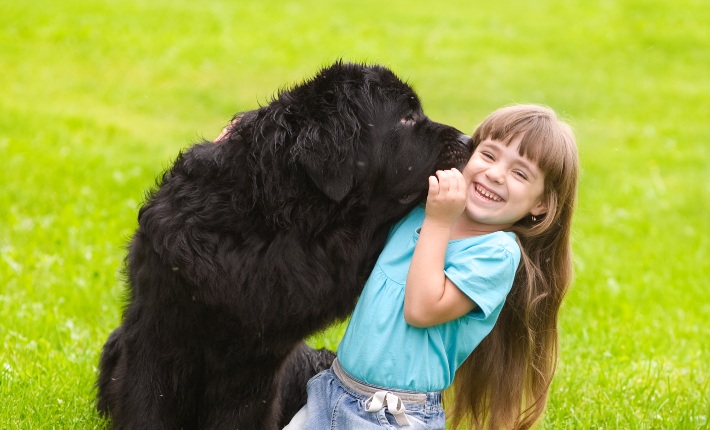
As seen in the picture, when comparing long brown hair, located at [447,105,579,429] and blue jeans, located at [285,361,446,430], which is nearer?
blue jeans, located at [285,361,446,430]

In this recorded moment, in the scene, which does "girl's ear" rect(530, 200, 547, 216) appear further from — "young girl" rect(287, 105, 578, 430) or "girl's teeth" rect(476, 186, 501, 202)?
"girl's teeth" rect(476, 186, 501, 202)

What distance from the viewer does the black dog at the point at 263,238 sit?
10.9ft

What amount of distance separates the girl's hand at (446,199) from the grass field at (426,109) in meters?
0.98

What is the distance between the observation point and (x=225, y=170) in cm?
341

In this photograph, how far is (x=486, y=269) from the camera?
3277 millimetres

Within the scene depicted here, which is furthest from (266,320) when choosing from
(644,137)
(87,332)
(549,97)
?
(549,97)

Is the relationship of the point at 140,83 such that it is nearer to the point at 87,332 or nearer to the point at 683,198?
the point at 683,198

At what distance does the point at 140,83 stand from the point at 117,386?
36.4 feet

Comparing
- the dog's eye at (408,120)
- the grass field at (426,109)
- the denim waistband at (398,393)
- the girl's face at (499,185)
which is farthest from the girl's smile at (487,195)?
the grass field at (426,109)

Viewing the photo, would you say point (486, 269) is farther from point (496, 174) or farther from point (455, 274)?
point (496, 174)

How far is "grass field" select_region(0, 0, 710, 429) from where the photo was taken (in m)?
4.99

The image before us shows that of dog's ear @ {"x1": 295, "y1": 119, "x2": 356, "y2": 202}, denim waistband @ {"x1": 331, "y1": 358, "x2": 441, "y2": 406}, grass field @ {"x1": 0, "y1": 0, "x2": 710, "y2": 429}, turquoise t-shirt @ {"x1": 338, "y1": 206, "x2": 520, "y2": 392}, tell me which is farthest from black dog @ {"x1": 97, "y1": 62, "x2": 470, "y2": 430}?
grass field @ {"x1": 0, "y1": 0, "x2": 710, "y2": 429}

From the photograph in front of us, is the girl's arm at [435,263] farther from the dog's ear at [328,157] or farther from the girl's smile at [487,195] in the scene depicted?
the dog's ear at [328,157]

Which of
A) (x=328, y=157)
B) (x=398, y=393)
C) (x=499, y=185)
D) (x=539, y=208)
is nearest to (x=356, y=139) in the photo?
(x=328, y=157)
